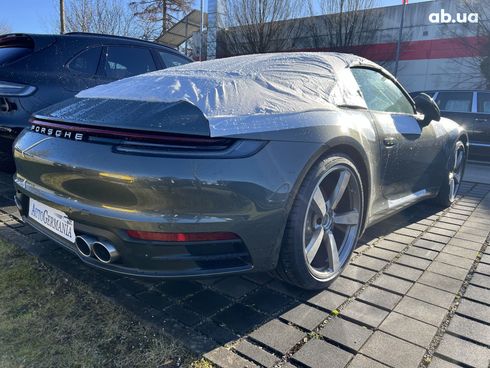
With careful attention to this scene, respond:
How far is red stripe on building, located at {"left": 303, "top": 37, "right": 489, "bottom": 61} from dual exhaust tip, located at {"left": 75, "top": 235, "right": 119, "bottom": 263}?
49.9 ft

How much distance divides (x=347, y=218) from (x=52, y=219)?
1670 millimetres

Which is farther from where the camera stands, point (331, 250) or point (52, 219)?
point (331, 250)

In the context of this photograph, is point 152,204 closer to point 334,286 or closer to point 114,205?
point 114,205

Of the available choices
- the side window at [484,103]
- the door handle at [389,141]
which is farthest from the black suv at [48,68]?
the side window at [484,103]

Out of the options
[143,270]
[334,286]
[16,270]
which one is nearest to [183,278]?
[143,270]

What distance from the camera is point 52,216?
1938 millimetres

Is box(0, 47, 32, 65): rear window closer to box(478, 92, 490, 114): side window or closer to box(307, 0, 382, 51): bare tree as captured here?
box(478, 92, 490, 114): side window

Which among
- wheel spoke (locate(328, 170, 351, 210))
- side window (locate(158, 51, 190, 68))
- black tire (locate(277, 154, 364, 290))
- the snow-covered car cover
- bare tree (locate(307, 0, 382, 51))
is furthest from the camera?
bare tree (locate(307, 0, 382, 51))

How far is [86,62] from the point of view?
4.00 m

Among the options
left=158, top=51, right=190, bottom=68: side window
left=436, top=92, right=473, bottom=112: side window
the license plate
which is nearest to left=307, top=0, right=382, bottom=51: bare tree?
left=436, top=92, right=473, bottom=112: side window

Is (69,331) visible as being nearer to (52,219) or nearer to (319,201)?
(52,219)

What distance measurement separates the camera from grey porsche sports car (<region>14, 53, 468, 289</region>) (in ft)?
5.36

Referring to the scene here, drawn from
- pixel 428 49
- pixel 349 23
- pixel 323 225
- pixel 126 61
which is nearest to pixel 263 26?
pixel 349 23
